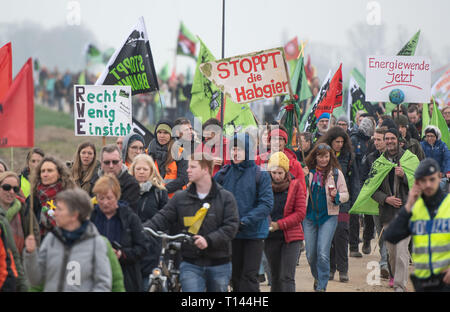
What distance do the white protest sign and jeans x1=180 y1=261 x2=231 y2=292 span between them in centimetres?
412

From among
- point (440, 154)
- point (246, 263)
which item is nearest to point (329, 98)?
point (440, 154)

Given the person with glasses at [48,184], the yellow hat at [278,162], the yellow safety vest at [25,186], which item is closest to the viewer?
the person with glasses at [48,184]

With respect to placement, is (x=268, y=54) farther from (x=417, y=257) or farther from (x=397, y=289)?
(x=417, y=257)

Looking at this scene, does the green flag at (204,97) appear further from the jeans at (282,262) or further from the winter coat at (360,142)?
the jeans at (282,262)

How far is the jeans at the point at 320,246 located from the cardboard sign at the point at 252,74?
5.17ft

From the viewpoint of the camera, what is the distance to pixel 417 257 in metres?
6.81

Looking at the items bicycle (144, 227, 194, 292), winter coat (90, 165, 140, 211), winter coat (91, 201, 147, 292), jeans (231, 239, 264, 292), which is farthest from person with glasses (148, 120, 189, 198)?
winter coat (91, 201, 147, 292)

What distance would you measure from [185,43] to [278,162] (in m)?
24.1

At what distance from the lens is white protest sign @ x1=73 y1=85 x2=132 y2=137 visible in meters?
11.5

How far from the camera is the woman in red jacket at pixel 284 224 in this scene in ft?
29.8

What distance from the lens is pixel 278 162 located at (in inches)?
362

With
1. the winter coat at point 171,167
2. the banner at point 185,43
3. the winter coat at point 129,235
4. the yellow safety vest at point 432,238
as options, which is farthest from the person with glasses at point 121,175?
the banner at point 185,43

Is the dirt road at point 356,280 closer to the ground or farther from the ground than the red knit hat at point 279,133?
closer to the ground

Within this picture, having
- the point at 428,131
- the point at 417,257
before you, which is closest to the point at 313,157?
the point at 428,131
